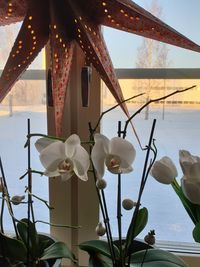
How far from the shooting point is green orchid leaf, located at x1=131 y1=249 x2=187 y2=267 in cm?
73

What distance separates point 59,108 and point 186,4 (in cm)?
46

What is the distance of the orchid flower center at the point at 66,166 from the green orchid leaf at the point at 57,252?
242 millimetres

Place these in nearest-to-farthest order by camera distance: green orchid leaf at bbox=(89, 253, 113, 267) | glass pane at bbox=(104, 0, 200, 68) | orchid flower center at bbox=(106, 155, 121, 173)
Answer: orchid flower center at bbox=(106, 155, 121, 173), green orchid leaf at bbox=(89, 253, 113, 267), glass pane at bbox=(104, 0, 200, 68)

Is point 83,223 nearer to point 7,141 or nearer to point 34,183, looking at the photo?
point 34,183

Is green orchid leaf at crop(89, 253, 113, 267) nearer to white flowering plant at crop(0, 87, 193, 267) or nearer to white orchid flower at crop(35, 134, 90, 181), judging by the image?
white flowering plant at crop(0, 87, 193, 267)

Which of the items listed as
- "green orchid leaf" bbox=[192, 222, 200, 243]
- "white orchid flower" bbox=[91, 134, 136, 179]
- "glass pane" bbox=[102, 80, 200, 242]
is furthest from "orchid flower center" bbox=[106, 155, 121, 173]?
"glass pane" bbox=[102, 80, 200, 242]

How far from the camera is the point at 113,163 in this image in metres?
0.59

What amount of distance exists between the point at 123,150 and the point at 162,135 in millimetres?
412

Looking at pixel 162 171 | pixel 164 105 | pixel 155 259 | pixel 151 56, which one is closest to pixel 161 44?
pixel 151 56

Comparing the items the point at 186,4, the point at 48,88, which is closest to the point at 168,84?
the point at 186,4

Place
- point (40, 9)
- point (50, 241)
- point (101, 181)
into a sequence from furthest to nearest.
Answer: point (50, 241)
point (40, 9)
point (101, 181)

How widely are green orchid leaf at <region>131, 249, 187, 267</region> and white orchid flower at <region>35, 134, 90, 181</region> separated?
277 millimetres

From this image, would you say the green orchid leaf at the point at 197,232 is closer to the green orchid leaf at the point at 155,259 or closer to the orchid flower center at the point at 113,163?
the green orchid leaf at the point at 155,259

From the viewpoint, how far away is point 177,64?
93 cm
